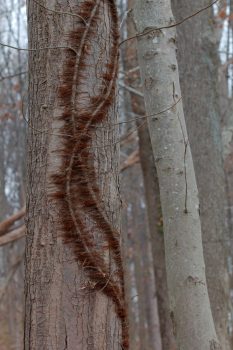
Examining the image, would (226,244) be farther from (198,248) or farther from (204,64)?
(198,248)

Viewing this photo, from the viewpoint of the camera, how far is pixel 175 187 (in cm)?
361

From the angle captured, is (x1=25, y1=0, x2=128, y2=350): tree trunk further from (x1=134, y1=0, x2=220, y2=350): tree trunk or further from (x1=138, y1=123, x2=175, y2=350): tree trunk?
(x1=138, y1=123, x2=175, y2=350): tree trunk

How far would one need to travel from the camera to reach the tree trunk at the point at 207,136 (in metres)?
5.48

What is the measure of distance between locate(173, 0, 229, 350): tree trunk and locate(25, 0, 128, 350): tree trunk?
2.93m

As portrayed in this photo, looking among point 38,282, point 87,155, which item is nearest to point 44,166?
point 87,155

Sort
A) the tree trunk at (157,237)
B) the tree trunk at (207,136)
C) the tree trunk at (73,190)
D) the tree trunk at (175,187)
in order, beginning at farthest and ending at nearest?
1. the tree trunk at (157,237)
2. the tree trunk at (207,136)
3. the tree trunk at (175,187)
4. the tree trunk at (73,190)

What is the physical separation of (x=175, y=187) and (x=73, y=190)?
1.15 meters

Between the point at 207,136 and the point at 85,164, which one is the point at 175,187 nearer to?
the point at 85,164

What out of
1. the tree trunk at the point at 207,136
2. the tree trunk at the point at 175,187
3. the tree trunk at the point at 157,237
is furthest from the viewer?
the tree trunk at the point at 157,237

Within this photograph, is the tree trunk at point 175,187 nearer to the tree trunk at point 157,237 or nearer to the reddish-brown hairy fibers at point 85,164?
the reddish-brown hairy fibers at point 85,164

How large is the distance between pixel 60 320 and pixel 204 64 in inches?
156

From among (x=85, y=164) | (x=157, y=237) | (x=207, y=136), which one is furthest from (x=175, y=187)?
(x=157, y=237)

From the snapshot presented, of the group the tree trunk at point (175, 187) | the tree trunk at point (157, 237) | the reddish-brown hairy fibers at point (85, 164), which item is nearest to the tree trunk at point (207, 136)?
the tree trunk at point (157, 237)

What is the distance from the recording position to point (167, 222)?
3.64 metres
